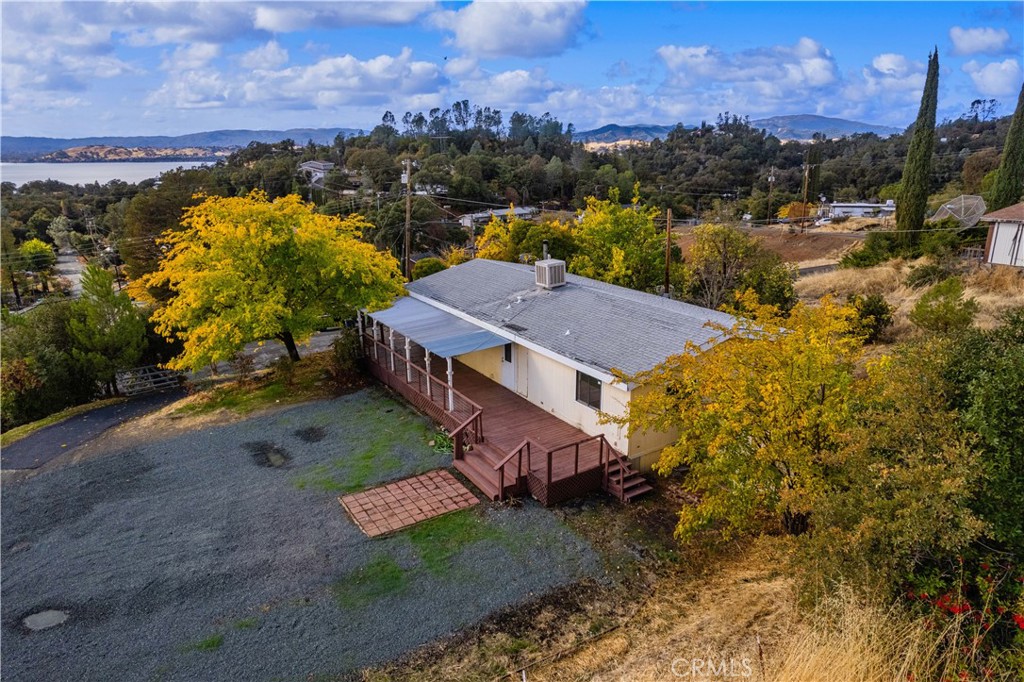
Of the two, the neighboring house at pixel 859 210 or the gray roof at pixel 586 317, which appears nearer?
the gray roof at pixel 586 317

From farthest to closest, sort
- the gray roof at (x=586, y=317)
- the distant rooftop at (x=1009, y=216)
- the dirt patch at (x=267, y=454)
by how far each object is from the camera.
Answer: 1. the distant rooftop at (x=1009, y=216)
2. the dirt patch at (x=267, y=454)
3. the gray roof at (x=586, y=317)

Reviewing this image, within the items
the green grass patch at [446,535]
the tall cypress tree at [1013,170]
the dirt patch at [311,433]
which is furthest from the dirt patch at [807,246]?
the green grass patch at [446,535]

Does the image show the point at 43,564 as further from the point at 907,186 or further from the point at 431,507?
the point at 907,186

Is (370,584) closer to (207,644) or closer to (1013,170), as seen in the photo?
(207,644)

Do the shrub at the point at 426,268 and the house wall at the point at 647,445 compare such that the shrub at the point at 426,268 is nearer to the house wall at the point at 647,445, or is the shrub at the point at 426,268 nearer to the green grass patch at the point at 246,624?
the house wall at the point at 647,445

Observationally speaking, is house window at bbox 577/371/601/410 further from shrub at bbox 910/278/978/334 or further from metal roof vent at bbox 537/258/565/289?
shrub at bbox 910/278/978/334

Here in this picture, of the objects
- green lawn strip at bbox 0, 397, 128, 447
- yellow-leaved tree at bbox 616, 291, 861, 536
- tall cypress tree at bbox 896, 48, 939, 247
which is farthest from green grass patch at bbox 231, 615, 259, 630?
tall cypress tree at bbox 896, 48, 939, 247
